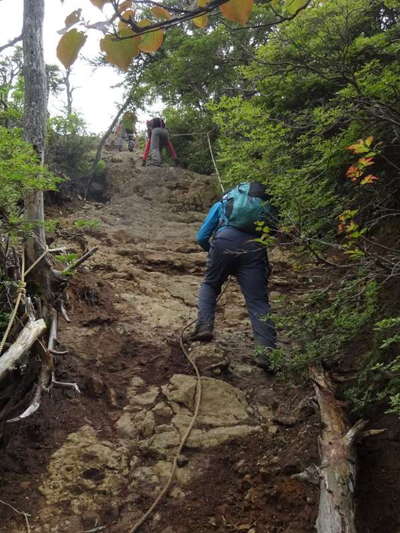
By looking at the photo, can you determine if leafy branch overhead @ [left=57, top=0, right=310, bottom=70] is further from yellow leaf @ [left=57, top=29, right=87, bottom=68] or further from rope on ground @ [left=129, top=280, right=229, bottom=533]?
rope on ground @ [left=129, top=280, right=229, bottom=533]

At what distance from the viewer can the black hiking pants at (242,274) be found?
4918 millimetres

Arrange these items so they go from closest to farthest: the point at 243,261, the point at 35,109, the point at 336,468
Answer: the point at 336,468 → the point at 243,261 → the point at 35,109

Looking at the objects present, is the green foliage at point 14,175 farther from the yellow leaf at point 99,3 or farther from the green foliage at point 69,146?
the green foliage at point 69,146

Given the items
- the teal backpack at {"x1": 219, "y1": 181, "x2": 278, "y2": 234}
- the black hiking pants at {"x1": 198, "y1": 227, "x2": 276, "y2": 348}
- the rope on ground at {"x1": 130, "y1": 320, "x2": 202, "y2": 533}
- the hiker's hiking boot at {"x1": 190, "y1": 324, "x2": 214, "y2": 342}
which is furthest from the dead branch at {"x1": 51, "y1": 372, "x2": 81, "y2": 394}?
the teal backpack at {"x1": 219, "y1": 181, "x2": 278, "y2": 234}

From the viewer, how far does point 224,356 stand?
509 cm

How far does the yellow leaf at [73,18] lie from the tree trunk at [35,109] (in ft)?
11.4

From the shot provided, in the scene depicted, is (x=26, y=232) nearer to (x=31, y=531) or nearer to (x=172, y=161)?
(x=31, y=531)

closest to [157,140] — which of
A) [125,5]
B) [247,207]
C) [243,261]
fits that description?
[247,207]

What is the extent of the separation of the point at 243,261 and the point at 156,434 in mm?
2104

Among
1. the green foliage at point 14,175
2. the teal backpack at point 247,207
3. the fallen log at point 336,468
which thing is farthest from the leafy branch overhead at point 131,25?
the teal backpack at point 247,207

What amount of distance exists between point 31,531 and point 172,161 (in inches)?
438

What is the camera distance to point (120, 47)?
1.29 meters

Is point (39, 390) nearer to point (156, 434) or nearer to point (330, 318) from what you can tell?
point (156, 434)

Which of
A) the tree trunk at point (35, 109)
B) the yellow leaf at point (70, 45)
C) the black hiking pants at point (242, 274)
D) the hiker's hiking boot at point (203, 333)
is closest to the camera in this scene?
the yellow leaf at point (70, 45)
